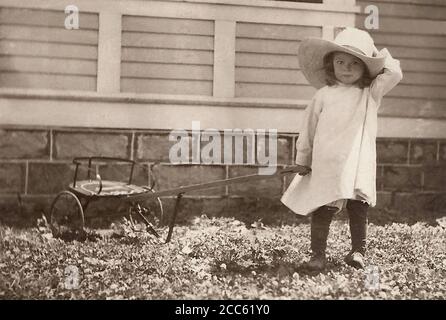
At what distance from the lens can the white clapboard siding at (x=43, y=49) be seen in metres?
2.44

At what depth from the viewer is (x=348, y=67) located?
221cm

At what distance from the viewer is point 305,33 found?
8.72ft

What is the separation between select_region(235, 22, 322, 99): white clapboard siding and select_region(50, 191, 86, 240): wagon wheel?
1.00 m

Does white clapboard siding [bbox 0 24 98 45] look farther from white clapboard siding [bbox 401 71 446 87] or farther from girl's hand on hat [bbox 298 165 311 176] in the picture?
white clapboard siding [bbox 401 71 446 87]

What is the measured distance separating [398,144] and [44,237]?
1.91 m

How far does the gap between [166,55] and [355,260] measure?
4.38 feet

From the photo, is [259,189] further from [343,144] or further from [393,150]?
[393,150]

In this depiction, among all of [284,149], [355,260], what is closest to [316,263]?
[355,260]

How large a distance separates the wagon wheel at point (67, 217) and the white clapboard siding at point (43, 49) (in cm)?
55

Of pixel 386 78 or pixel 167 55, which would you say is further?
pixel 167 55

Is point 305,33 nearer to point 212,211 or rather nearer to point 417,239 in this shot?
point 212,211

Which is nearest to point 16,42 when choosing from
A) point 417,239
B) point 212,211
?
point 212,211

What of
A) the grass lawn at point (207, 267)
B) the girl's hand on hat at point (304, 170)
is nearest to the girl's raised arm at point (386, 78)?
the girl's hand on hat at point (304, 170)

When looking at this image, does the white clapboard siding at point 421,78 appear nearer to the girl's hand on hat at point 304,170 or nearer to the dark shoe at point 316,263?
the girl's hand on hat at point 304,170
